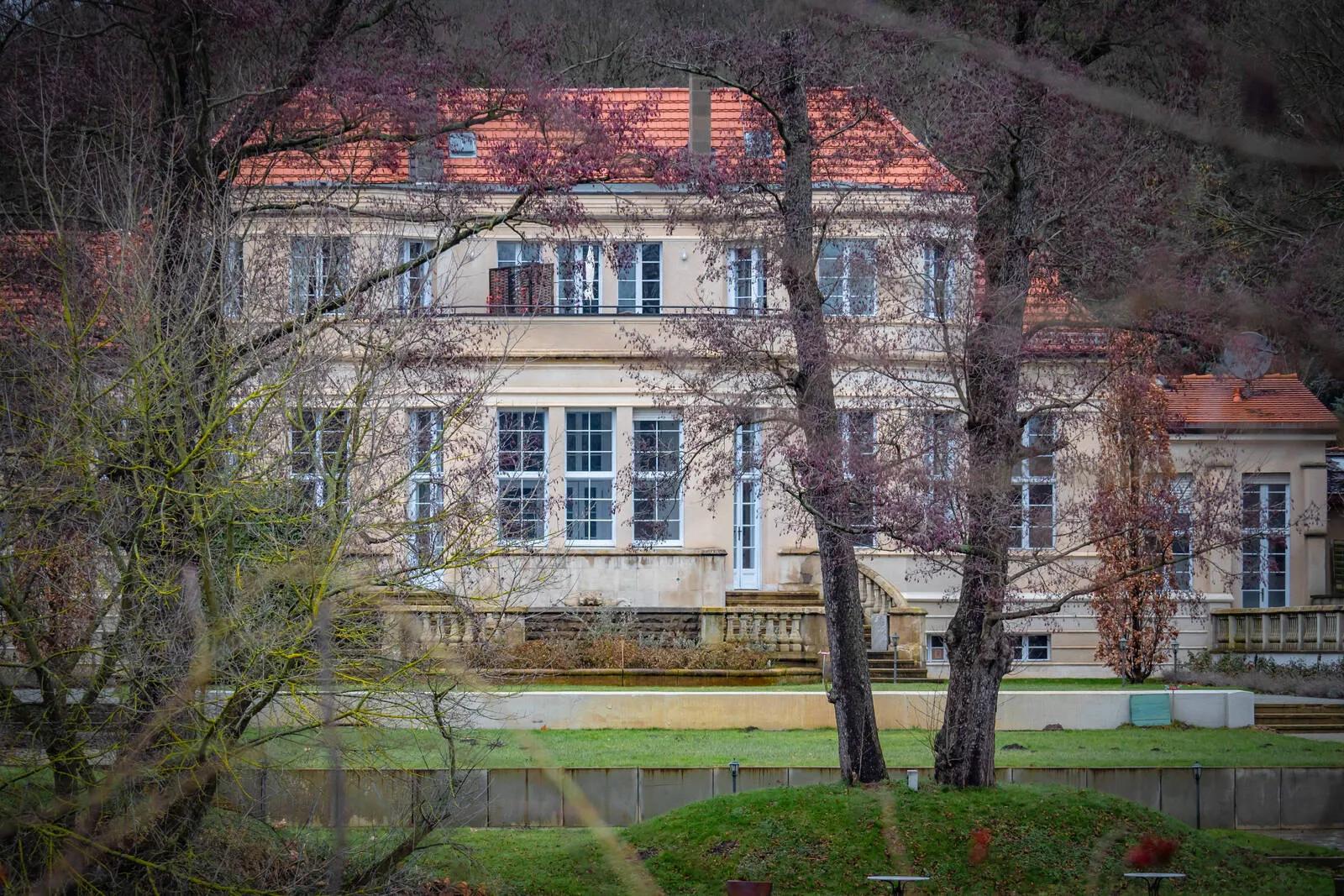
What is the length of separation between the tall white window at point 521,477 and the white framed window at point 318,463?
1.68m

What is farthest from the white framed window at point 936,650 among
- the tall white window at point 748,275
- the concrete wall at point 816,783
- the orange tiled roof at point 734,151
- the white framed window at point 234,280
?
the white framed window at point 234,280

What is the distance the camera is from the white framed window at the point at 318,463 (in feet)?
37.6

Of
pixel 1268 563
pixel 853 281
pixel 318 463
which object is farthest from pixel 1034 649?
pixel 318 463

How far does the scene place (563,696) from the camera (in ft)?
65.7

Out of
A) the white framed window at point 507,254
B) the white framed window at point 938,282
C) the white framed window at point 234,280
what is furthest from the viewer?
the white framed window at point 507,254

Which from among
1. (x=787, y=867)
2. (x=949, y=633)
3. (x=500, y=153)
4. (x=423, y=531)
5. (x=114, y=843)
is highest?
(x=500, y=153)

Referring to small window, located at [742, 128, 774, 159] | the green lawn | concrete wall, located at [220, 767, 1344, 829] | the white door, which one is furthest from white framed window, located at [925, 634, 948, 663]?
small window, located at [742, 128, 774, 159]

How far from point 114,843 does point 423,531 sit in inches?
142

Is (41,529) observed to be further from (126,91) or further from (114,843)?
(126,91)

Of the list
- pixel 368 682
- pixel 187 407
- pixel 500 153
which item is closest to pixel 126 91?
pixel 500 153

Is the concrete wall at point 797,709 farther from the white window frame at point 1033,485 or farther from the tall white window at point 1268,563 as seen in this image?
the tall white window at point 1268,563

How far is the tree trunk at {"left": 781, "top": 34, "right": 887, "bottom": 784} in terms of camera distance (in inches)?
596

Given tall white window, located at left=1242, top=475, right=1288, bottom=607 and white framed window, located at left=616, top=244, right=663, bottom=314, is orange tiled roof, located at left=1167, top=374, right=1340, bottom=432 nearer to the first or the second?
tall white window, located at left=1242, top=475, right=1288, bottom=607

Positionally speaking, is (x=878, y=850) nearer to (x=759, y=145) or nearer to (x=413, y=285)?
(x=759, y=145)
